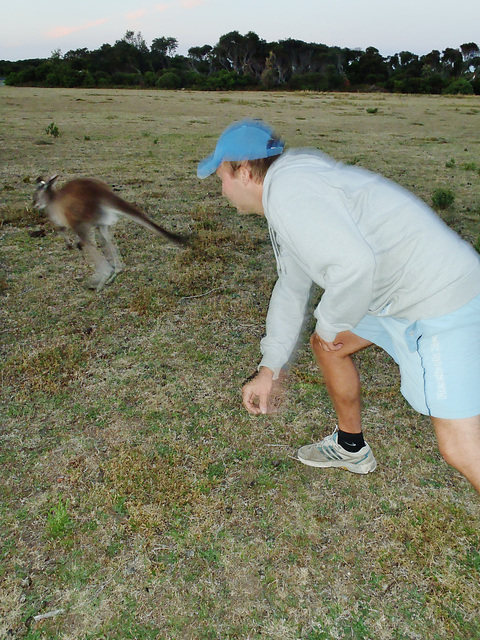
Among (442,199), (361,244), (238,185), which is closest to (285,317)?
(238,185)

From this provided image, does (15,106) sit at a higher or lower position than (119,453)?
higher

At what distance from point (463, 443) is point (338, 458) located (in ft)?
3.39

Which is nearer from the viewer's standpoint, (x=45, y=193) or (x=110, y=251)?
(x=45, y=193)

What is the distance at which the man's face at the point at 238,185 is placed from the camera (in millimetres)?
1861

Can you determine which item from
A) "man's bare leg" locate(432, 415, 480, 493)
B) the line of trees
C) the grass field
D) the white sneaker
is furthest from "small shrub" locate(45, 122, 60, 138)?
the line of trees

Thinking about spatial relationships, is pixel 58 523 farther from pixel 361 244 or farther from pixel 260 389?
pixel 361 244

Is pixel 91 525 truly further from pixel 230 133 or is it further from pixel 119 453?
pixel 230 133

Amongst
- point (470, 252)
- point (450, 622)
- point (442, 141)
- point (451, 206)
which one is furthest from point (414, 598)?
point (442, 141)

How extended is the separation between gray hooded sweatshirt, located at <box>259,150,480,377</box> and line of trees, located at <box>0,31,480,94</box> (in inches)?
1781

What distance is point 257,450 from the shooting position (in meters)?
3.03

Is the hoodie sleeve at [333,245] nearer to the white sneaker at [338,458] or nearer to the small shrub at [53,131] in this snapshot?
the white sneaker at [338,458]

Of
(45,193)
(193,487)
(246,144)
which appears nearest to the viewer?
(246,144)

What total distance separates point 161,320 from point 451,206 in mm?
5555

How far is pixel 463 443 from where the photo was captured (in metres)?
1.89
